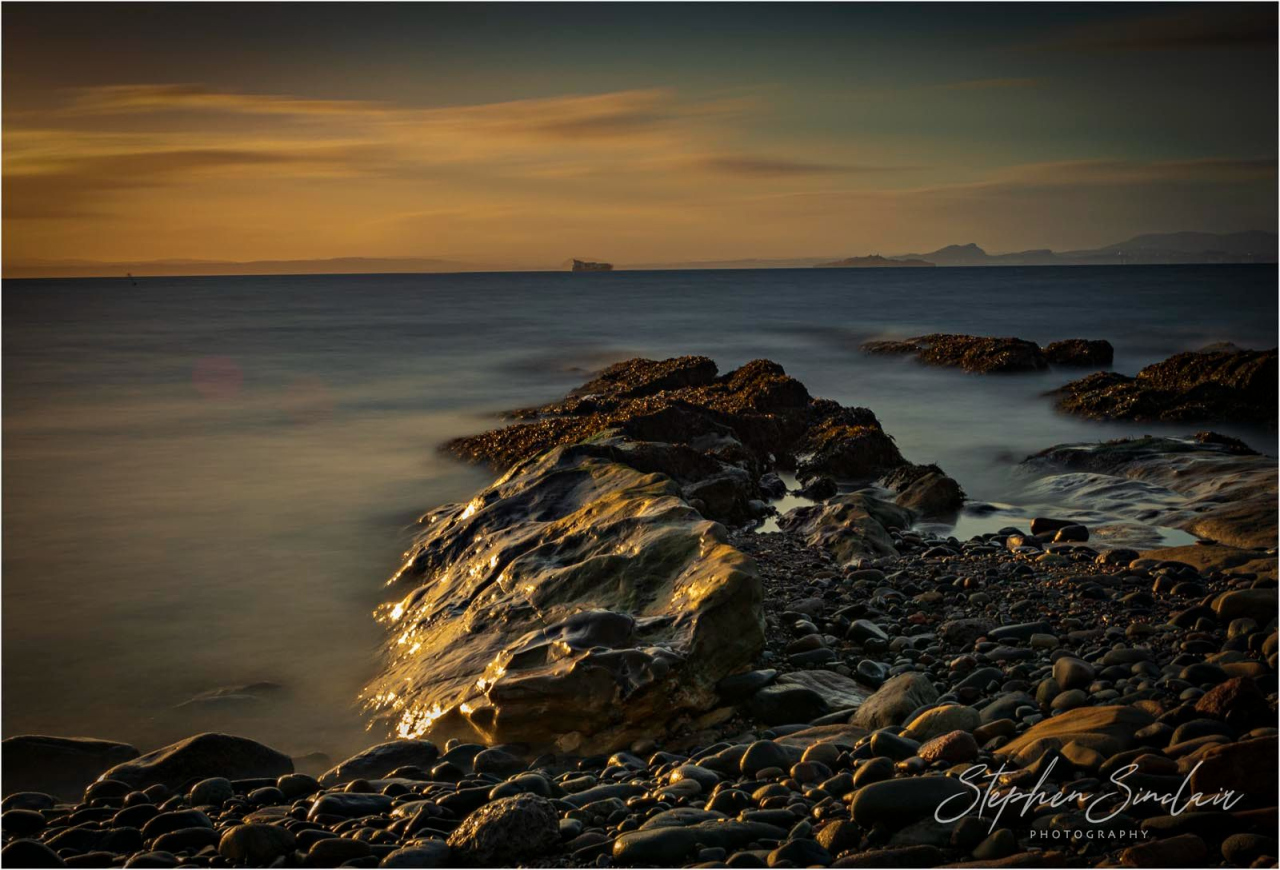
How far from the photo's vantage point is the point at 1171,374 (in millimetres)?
17172

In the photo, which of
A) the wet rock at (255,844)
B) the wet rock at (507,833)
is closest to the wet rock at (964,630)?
the wet rock at (507,833)

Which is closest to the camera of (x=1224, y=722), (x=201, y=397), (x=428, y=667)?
(x=1224, y=722)

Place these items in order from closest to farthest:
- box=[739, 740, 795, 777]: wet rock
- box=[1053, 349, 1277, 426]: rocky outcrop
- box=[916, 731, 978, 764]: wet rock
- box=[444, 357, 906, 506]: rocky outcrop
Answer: box=[916, 731, 978, 764]: wet rock → box=[739, 740, 795, 777]: wet rock → box=[444, 357, 906, 506]: rocky outcrop → box=[1053, 349, 1277, 426]: rocky outcrop

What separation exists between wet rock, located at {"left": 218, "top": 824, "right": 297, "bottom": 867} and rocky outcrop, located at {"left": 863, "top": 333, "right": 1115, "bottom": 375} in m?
20.0

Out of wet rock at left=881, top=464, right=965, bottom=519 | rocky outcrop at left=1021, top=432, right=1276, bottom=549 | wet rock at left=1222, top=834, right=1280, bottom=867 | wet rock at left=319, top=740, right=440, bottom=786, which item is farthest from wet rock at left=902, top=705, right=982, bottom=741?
wet rock at left=881, top=464, right=965, bottom=519

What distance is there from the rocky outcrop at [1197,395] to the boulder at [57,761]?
14094 millimetres

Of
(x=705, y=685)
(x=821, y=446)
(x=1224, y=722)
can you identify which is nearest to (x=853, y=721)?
(x=705, y=685)

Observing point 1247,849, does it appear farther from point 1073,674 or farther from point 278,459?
point 278,459

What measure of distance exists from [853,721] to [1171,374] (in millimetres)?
15362

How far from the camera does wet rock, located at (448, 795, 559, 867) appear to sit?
3.52 meters

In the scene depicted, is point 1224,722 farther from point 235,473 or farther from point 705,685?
point 235,473

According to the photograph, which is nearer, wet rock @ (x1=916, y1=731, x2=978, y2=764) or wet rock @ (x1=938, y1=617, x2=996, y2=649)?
wet rock @ (x1=916, y1=731, x2=978, y2=764)

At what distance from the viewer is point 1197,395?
14562mm

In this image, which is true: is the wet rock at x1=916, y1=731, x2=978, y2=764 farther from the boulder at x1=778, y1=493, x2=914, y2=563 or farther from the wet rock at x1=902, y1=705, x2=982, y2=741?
the boulder at x1=778, y1=493, x2=914, y2=563
